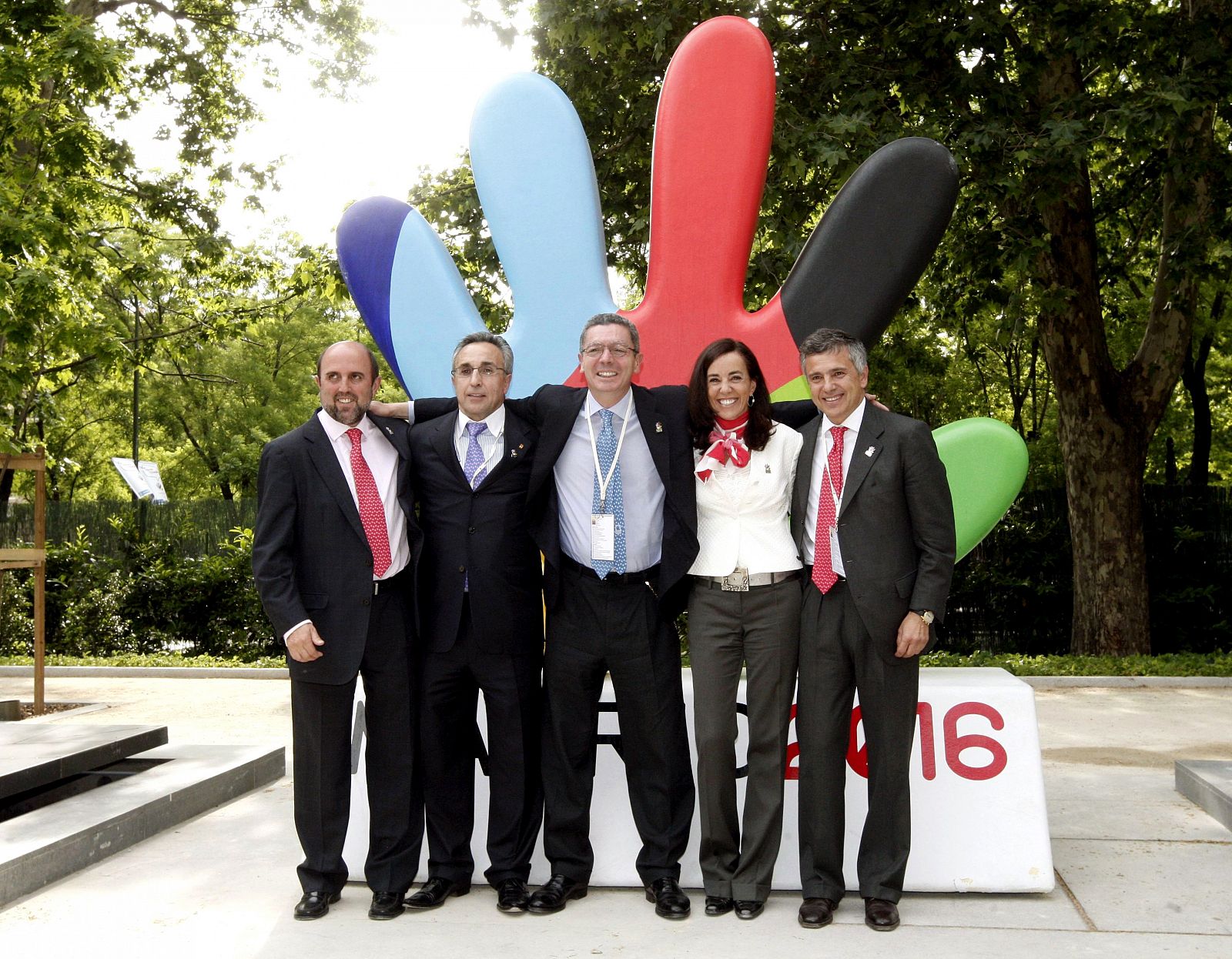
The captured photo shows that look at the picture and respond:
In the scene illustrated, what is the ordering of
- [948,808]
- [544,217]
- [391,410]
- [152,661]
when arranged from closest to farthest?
[948,808]
[391,410]
[544,217]
[152,661]

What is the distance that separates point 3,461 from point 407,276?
483 cm

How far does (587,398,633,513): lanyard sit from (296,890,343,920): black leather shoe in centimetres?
167

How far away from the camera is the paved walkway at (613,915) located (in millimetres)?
3502

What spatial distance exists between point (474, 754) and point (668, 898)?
860 mm

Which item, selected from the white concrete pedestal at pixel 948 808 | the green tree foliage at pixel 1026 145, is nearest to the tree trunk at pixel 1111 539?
the green tree foliage at pixel 1026 145

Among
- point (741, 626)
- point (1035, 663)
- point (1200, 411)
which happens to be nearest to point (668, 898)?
point (741, 626)

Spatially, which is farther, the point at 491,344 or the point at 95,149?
the point at 95,149

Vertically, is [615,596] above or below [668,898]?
above

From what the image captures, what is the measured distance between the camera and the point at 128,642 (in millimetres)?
13234

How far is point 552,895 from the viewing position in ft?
12.6

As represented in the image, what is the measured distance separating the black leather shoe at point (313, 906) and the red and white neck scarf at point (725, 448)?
1969 millimetres

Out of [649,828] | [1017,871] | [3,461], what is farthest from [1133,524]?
[3,461]

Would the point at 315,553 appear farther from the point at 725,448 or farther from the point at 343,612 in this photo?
the point at 725,448

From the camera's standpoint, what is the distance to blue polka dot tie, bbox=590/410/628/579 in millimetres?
3758
